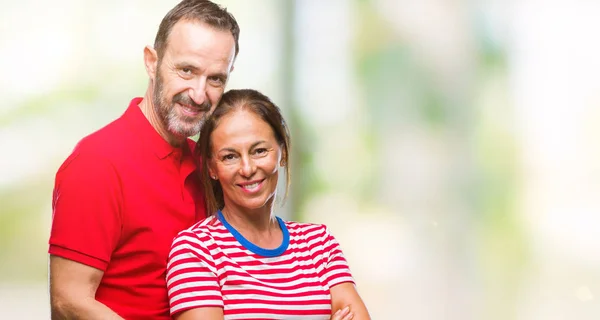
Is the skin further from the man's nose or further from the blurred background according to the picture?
the blurred background

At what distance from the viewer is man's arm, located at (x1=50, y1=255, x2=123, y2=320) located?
5.41 ft

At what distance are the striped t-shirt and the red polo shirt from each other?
77 millimetres

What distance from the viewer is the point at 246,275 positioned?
5.70ft

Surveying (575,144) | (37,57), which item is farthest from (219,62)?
(575,144)

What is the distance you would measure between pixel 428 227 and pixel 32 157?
1495mm

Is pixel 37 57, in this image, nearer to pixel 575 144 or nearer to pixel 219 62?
pixel 219 62

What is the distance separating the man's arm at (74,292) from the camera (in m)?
1.65

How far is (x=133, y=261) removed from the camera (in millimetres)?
1780

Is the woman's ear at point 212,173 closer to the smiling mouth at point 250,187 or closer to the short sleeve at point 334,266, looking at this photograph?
the smiling mouth at point 250,187

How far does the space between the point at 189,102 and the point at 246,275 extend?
0.44 meters

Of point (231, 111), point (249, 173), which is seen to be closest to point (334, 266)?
point (249, 173)

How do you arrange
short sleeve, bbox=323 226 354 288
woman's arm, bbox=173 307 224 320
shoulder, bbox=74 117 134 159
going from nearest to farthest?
woman's arm, bbox=173 307 224 320
shoulder, bbox=74 117 134 159
short sleeve, bbox=323 226 354 288

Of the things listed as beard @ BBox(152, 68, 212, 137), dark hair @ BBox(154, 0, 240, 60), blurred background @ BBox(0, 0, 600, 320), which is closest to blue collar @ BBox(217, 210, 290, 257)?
beard @ BBox(152, 68, 212, 137)

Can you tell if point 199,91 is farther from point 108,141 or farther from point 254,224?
point 254,224
